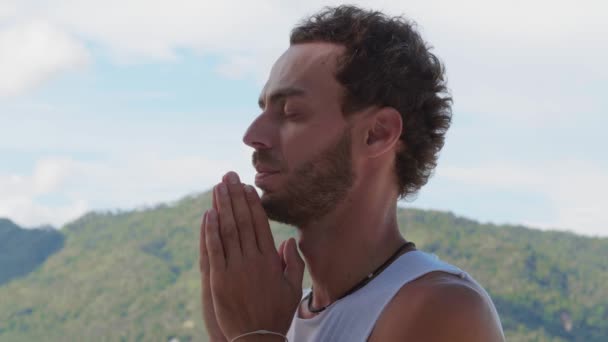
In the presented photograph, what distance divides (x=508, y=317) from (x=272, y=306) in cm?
5295

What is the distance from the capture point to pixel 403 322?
71.3 inches

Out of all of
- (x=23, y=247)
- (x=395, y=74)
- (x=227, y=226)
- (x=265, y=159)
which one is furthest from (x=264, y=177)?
(x=23, y=247)

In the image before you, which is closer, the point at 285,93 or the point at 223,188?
the point at 223,188

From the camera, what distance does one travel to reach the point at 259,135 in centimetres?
201

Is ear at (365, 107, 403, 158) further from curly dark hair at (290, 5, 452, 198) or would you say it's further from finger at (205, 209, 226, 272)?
finger at (205, 209, 226, 272)

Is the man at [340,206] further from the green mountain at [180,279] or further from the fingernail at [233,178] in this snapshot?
the green mountain at [180,279]

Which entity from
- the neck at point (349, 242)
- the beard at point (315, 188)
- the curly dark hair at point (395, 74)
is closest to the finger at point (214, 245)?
the beard at point (315, 188)

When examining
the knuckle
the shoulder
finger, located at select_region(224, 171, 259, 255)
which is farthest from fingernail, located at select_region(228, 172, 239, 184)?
the shoulder

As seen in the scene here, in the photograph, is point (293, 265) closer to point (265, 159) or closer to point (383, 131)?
point (265, 159)

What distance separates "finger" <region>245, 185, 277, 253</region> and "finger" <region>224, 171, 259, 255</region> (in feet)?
0.03

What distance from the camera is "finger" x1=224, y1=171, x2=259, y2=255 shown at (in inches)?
74.3

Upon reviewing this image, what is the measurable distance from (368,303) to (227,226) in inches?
13.7

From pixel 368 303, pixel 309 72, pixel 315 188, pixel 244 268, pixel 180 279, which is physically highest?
pixel 309 72

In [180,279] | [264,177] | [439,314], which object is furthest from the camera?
[180,279]
